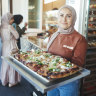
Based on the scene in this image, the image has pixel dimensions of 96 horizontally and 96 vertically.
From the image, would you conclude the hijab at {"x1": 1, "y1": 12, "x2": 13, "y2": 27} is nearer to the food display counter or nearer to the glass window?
the food display counter

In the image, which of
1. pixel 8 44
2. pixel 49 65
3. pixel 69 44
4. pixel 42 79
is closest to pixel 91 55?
pixel 69 44

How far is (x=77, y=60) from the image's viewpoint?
148 cm

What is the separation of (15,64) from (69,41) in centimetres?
62

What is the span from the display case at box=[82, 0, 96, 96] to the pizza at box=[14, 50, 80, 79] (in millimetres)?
860

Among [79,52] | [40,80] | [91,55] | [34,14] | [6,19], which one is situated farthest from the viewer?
[34,14]

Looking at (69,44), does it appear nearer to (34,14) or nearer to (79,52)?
(79,52)

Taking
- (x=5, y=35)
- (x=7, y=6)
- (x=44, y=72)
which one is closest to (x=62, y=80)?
(x=44, y=72)

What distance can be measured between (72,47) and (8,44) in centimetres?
183

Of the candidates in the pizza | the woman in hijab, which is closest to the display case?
the pizza

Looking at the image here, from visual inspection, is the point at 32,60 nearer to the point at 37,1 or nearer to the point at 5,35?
the point at 5,35

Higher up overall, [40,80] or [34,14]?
→ [34,14]

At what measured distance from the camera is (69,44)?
4.98 feet

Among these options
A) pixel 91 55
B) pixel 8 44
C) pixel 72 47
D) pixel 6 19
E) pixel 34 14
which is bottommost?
pixel 91 55

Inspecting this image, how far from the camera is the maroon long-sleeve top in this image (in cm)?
146
